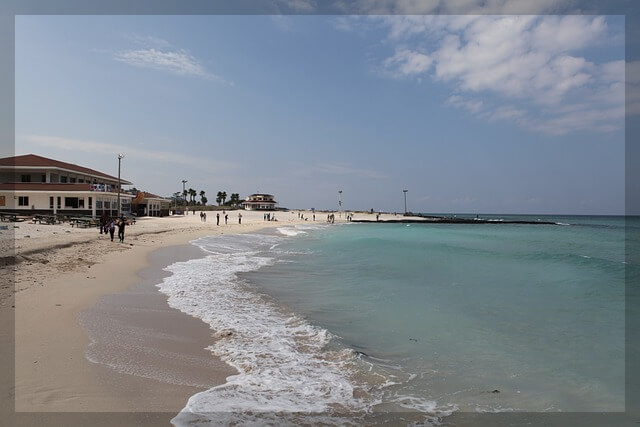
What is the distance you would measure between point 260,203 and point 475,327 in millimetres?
103424

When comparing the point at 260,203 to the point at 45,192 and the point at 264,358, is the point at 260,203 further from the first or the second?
the point at 264,358

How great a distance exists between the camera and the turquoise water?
518cm

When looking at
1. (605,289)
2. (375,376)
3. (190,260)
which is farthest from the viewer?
(190,260)

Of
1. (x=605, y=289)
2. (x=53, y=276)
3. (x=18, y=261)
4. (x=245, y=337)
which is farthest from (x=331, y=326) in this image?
(x=605, y=289)

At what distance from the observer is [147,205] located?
57094 mm

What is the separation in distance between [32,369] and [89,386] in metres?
0.92

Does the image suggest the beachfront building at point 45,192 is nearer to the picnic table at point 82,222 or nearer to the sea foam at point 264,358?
the picnic table at point 82,222

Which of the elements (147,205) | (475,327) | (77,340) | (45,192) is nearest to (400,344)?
(475,327)

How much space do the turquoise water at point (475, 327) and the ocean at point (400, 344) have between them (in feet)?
0.10

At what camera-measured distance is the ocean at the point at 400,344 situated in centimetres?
461

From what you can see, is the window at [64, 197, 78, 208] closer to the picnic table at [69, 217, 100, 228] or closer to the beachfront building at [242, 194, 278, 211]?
the picnic table at [69, 217, 100, 228]

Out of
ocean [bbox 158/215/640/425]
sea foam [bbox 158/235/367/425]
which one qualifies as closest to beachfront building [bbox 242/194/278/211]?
ocean [bbox 158/215/640/425]

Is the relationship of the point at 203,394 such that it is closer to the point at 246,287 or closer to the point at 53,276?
the point at 246,287

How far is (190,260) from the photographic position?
17016 mm
